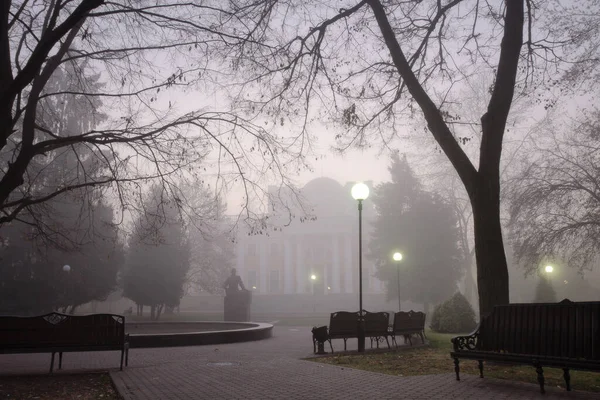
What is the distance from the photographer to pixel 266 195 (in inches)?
384

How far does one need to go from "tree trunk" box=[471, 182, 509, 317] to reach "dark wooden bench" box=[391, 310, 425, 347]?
13.9ft

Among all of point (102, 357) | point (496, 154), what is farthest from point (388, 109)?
point (102, 357)

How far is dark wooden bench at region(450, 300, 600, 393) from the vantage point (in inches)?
254

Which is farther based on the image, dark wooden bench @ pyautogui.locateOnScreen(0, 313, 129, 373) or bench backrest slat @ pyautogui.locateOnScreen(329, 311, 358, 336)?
bench backrest slat @ pyautogui.locateOnScreen(329, 311, 358, 336)

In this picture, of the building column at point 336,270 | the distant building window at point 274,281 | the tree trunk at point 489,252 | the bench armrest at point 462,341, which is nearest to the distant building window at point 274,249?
the distant building window at point 274,281

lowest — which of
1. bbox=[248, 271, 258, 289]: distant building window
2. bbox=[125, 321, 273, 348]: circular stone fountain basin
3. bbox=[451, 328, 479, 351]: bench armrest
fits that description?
bbox=[125, 321, 273, 348]: circular stone fountain basin

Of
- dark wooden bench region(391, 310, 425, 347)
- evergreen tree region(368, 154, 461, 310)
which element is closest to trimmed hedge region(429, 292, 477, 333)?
dark wooden bench region(391, 310, 425, 347)

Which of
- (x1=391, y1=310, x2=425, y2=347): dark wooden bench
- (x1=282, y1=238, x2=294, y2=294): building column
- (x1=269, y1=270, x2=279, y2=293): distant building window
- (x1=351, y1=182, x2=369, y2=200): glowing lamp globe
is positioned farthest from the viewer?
(x1=269, y1=270, x2=279, y2=293): distant building window

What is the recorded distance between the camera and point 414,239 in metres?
41.4

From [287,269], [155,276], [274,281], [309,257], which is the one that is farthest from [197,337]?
[274,281]

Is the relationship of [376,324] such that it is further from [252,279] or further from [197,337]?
[252,279]

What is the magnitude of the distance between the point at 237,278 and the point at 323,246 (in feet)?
151

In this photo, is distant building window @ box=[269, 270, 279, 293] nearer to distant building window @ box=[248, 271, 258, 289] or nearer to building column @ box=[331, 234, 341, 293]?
distant building window @ box=[248, 271, 258, 289]

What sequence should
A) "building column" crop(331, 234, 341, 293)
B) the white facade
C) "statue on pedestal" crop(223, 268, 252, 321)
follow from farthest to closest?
the white facade
"building column" crop(331, 234, 341, 293)
"statue on pedestal" crop(223, 268, 252, 321)
